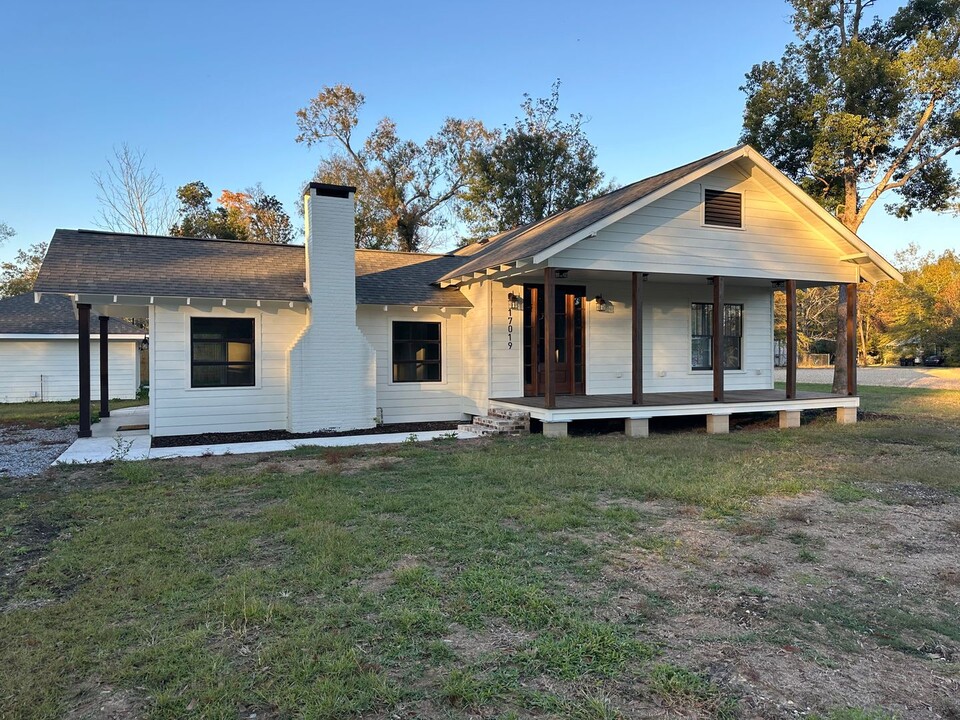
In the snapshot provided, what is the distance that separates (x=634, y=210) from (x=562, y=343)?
3.19m

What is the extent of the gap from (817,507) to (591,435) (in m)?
5.10

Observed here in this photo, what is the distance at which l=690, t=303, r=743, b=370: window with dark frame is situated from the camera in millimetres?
13070

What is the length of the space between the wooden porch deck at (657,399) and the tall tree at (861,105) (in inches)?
110

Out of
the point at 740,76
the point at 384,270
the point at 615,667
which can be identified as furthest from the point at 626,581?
the point at 740,76

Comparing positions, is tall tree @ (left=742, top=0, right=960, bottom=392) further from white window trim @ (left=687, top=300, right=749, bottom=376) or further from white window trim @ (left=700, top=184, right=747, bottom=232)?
white window trim @ (left=700, top=184, right=747, bottom=232)

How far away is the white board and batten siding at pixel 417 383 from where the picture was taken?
1175cm

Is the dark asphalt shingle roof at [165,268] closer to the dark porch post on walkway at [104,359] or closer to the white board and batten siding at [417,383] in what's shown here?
the white board and batten siding at [417,383]

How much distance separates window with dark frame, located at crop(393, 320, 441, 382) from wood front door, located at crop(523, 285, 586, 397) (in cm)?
188

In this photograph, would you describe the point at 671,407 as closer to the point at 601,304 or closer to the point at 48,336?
the point at 601,304

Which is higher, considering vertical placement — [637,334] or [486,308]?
[486,308]

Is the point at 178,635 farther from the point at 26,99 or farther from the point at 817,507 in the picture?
the point at 26,99

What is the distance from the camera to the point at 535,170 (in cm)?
2712

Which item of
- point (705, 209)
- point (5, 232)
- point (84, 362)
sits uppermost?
point (5, 232)

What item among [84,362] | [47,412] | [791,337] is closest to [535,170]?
[791,337]
